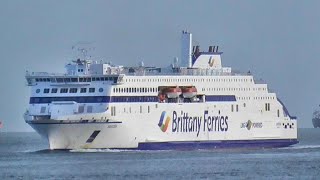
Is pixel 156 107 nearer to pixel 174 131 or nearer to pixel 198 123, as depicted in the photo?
pixel 174 131

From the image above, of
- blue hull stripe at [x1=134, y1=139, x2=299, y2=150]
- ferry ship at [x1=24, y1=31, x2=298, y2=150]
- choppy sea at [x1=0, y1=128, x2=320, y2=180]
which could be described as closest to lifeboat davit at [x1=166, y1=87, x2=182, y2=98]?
ferry ship at [x1=24, y1=31, x2=298, y2=150]

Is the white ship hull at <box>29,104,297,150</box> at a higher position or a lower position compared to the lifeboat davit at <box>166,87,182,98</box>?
lower

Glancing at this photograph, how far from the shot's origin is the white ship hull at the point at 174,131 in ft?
301

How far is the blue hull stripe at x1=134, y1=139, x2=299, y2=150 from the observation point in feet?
311

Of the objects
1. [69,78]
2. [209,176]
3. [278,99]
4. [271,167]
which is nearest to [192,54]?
[278,99]

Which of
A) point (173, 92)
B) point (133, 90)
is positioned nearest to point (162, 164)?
point (133, 90)

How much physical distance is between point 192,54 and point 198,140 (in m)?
9.06

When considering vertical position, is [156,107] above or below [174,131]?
above

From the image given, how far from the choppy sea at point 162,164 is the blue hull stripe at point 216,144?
0.49 metres

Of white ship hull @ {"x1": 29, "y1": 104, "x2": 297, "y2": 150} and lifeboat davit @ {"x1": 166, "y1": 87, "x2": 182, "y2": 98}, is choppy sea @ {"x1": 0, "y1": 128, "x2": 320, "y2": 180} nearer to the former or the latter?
white ship hull @ {"x1": 29, "y1": 104, "x2": 297, "y2": 150}

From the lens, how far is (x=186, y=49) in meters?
105

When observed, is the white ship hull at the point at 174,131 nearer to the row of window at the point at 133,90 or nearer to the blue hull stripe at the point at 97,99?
the blue hull stripe at the point at 97,99

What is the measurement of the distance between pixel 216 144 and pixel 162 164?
1642 centimetres

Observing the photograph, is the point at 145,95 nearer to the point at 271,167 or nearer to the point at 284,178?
the point at 271,167
